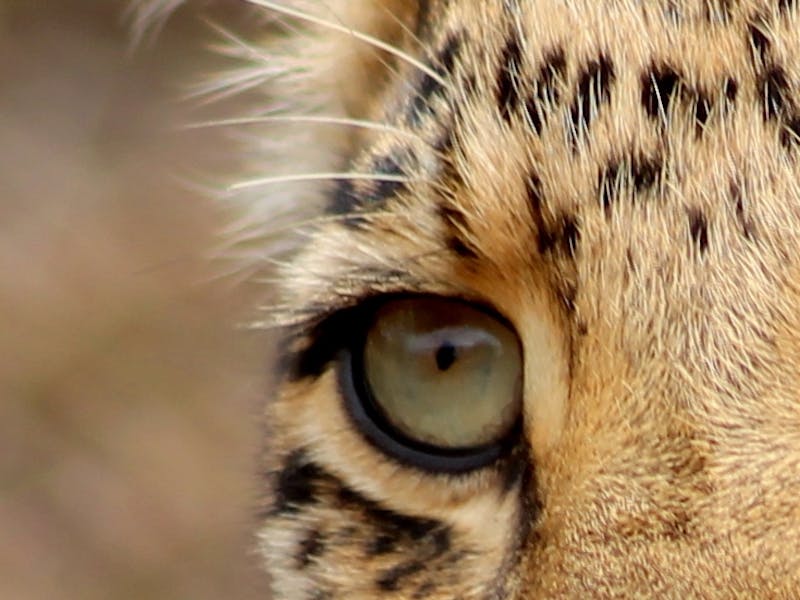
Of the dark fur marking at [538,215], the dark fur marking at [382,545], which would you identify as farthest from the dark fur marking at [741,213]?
the dark fur marking at [382,545]

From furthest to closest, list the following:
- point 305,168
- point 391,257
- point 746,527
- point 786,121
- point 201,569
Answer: point 201,569 → point 305,168 → point 391,257 → point 786,121 → point 746,527

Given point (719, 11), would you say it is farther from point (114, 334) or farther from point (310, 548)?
A: point (114, 334)

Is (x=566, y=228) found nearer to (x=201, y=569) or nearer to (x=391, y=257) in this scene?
(x=391, y=257)

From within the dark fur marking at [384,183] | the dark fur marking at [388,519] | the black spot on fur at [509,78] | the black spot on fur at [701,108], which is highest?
the black spot on fur at [509,78]

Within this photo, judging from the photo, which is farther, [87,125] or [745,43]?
[87,125]

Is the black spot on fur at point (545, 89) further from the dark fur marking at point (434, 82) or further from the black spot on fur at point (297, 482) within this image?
the black spot on fur at point (297, 482)

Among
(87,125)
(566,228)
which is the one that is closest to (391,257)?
(566,228)

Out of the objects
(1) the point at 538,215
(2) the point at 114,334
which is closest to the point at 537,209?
(1) the point at 538,215
